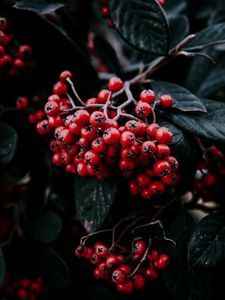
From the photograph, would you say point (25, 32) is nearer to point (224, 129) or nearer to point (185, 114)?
point (185, 114)

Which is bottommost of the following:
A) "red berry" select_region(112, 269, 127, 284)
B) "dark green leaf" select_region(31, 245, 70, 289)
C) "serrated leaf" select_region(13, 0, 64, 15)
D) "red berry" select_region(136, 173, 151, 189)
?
"dark green leaf" select_region(31, 245, 70, 289)

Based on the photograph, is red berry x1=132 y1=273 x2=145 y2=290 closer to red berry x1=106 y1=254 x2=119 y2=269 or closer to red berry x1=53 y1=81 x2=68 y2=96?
red berry x1=106 y1=254 x2=119 y2=269

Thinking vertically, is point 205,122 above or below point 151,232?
above

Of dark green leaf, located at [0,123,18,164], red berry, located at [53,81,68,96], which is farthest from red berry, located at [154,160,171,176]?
dark green leaf, located at [0,123,18,164]

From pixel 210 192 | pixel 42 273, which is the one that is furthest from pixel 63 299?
pixel 210 192

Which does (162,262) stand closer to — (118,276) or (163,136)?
(118,276)

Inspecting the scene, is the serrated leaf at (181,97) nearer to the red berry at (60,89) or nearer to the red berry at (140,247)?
the red berry at (60,89)

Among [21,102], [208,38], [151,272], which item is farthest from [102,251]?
[208,38]
